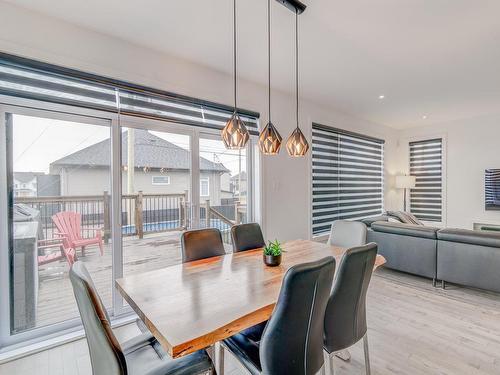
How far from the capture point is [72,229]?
2.54 metres

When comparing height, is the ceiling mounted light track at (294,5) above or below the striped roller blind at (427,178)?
above

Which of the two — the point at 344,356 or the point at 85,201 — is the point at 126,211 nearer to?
the point at 85,201

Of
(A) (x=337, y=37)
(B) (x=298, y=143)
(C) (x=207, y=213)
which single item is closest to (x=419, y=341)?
(B) (x=298, y=143)

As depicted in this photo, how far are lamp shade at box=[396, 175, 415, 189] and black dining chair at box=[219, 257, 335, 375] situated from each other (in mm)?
5730

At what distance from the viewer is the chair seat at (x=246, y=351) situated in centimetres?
136

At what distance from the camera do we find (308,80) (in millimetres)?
3607

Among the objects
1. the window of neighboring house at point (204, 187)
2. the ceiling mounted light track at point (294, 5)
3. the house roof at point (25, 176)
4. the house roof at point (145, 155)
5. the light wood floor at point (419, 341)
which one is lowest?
the light wood floor at point (419, 341)

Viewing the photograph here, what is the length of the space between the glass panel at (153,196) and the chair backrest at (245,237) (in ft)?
2.94

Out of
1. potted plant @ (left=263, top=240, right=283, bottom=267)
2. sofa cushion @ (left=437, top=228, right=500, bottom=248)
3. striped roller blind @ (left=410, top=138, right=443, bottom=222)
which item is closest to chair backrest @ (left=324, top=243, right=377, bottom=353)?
potted plant @ (left=263, top=240, right=283, bottom=267)

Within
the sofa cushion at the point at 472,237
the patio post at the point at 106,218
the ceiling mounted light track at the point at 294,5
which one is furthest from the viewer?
the sofa cushion at the point at 472,237

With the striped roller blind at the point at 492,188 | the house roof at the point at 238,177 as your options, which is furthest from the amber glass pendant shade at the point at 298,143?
the striped roller blind at the point at 492,188

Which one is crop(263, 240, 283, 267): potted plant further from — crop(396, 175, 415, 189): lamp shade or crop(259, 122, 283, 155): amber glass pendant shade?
crop(396, 175, 415, 189): lamp shade

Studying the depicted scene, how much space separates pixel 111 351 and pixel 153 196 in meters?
2.08

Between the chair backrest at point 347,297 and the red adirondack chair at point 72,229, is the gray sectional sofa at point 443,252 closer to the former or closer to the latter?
the chair backrest at point 347,297
